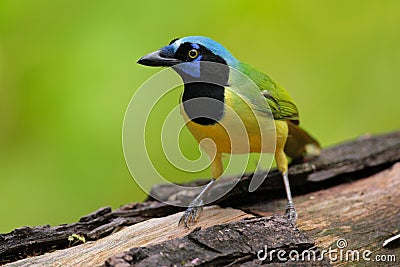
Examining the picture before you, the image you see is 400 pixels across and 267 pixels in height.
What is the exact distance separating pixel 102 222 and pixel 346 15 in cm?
509

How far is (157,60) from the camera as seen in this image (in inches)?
163

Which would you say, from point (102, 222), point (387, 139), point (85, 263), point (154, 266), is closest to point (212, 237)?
point (154, 266)

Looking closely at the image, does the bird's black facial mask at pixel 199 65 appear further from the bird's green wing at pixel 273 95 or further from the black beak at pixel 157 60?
the bird's green wing at pixel 273 95

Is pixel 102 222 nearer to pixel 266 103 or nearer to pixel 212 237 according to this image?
pixel 212 237

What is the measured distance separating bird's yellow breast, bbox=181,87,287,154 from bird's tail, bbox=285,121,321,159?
0.89 meters

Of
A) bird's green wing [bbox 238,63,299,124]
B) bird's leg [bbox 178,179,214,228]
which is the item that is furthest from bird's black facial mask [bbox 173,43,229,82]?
bird's leg [bbox 178,179,214,228]

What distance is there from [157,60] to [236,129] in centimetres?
80

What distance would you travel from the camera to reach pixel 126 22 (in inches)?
259

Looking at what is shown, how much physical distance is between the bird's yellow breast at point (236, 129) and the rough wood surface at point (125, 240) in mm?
537

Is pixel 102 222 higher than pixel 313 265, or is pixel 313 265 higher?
pixel 102 222

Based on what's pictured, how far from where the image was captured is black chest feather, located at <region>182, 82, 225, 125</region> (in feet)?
13.6

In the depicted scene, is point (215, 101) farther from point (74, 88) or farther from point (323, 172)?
point (74, 88)

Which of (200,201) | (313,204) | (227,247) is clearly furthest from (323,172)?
(227,247)

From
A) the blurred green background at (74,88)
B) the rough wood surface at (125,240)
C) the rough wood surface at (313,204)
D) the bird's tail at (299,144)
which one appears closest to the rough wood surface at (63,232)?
the rough wood surface at (313,204)
